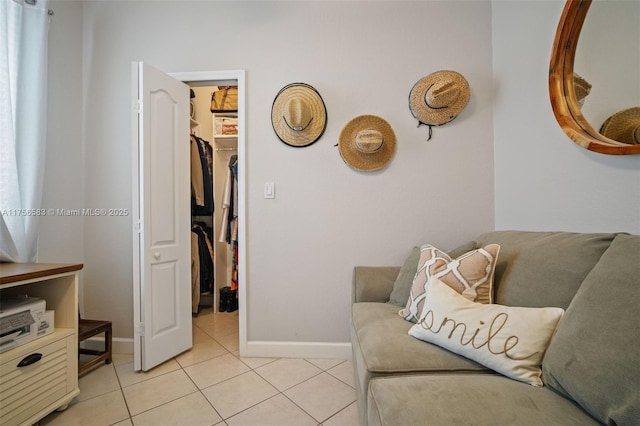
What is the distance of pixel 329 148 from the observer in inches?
67.6

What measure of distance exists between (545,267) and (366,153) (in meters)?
1.09

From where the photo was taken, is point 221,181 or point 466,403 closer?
point 466,403

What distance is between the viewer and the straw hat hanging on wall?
156 centimetres

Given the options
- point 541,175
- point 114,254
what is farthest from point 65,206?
point 541,175

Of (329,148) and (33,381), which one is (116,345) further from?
(329,148)

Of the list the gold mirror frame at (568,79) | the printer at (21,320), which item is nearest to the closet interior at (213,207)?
the printer at (21,320)

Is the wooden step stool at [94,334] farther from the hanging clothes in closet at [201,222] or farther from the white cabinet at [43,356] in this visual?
the hanging clothes in closet at [201,222]

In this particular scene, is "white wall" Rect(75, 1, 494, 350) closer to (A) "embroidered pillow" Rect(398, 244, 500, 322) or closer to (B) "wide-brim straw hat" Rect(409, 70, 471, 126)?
(B) "wide-brim straw hat" Rect(409, 70, 471, 126)

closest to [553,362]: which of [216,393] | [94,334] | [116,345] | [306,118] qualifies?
[216,393]

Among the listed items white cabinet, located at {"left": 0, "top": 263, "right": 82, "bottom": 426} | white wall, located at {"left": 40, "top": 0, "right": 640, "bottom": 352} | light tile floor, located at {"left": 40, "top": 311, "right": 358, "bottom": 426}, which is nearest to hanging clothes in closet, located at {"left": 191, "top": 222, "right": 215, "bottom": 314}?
white wall, located at {"left": 40, "top": 0, "right": 640, "bottom": 352}

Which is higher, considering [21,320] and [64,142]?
[64,142]

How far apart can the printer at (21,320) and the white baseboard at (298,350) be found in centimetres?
107

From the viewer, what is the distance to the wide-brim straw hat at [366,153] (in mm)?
1671

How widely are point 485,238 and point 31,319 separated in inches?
91.1
